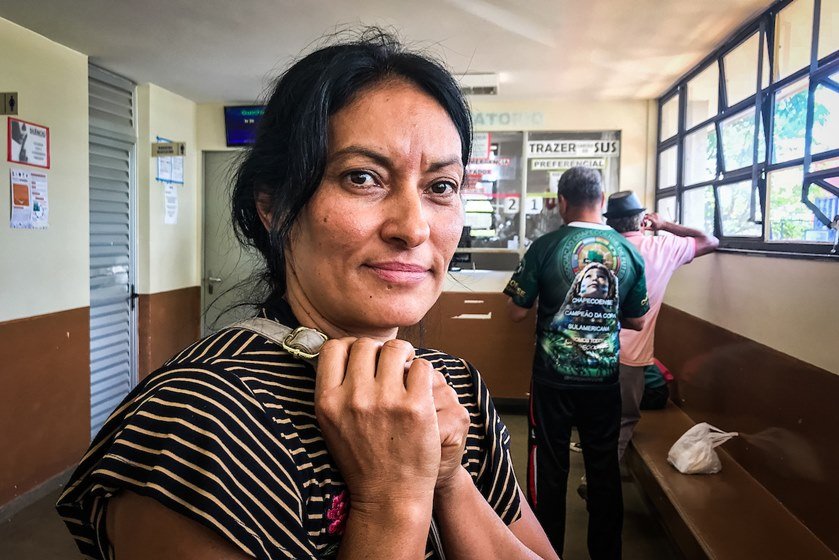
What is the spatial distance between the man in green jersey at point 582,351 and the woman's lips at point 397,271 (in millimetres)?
1908

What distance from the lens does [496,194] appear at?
4977 mm

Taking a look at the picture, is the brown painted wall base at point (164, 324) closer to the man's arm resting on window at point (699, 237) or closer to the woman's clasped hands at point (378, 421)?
the man's arm resting on window at point (699, 237)

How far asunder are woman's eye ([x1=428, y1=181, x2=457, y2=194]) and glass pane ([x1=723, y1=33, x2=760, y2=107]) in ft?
9.52

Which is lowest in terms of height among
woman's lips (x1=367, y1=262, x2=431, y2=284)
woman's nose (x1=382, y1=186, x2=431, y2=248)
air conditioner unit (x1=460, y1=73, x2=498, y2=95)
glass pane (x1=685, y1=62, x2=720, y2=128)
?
woman's lips (x1=367, y1=262, x2=431, y2=284)

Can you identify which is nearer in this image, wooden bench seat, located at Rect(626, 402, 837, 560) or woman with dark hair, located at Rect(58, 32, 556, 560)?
woman with dark hair, located at Rect(58, 32, 556, 560)

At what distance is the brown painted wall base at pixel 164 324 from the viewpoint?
4.41m

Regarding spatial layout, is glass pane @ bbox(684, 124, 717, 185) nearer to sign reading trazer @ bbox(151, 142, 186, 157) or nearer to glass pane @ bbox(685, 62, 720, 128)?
glass pane @ bbox(685, 62, 720, 128)

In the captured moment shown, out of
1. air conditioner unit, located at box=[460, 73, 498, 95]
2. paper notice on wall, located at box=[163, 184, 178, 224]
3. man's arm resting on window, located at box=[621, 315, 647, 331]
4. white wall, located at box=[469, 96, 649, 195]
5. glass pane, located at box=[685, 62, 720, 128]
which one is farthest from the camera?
white wall, located at box=[469, 96, 649, 195]

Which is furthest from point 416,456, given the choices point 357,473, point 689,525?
point 689,525

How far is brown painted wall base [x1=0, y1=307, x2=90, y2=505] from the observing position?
119 inches

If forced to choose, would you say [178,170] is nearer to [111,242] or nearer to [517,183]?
[111,242]

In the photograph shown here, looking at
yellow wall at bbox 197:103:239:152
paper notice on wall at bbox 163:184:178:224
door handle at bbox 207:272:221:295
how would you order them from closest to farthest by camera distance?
1. paper notice on wall at bbox 163:184:178:224
2. yellow wall at bbox 197:103:239:152
3. door handle at bbox 207:272:221:295

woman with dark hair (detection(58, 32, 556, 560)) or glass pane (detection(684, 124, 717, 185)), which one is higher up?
glass pane (detection(684, 124, 717, 185))

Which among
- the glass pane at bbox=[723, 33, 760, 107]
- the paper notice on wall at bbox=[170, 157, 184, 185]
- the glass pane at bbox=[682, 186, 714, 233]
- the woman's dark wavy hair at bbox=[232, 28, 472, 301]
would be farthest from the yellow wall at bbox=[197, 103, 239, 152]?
the woman's dark wavy hair at bbox=[232, 28, 472, 301]
